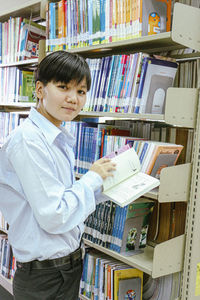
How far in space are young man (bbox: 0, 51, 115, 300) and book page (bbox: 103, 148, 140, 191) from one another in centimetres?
4

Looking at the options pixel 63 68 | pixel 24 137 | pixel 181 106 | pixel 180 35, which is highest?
pixel 180 35

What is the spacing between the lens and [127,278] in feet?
5.50

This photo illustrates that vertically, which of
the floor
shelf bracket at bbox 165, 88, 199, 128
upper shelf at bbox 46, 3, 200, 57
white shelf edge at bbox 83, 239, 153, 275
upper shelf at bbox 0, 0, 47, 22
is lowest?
the floor

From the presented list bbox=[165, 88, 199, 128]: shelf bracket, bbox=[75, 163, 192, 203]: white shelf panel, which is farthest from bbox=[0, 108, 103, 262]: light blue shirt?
bbox=[165, 88, 199, 128]: shelf bracket

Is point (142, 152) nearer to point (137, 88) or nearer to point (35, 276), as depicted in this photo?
point (137, 88)

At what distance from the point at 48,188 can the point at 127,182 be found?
36cm

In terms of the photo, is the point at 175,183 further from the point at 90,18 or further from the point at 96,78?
the point at 90,18

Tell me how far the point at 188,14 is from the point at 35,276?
130cm

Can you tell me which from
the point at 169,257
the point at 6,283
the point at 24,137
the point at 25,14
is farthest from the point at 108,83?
the point at 6,283

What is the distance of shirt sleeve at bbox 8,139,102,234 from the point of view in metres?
1.00

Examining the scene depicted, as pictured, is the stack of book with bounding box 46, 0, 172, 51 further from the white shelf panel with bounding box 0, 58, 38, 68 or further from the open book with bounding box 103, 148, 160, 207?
the open book with bounding box 103, 148, 160, 207

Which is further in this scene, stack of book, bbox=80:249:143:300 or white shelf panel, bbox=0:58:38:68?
white shelf panel, bbox=0:58:38:68

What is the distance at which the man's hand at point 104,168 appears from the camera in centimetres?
113

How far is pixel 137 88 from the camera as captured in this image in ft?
5.07
